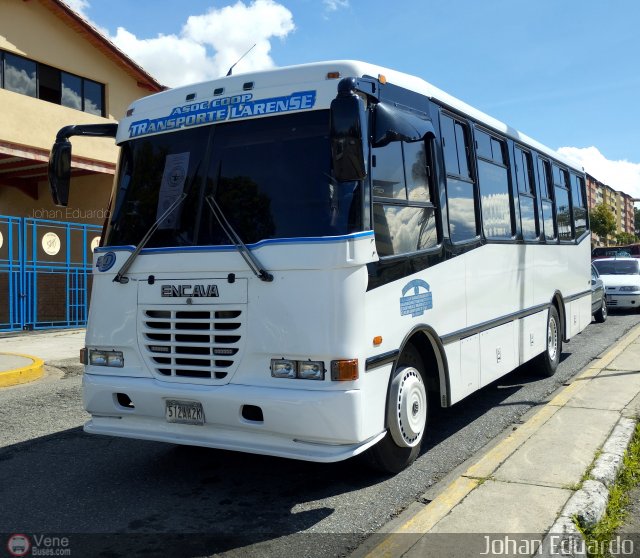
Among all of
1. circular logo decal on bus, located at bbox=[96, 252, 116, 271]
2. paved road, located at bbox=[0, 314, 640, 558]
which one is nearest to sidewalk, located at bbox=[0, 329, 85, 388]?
paved road, located at bbox=[0, 314, 640, 558]

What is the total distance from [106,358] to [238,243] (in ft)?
4.45

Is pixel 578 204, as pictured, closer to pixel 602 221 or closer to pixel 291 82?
pixel 291 82

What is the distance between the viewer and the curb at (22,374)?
29.6 feet

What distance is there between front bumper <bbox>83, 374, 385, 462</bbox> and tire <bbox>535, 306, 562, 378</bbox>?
4.96m

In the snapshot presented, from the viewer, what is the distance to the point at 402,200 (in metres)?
4.98

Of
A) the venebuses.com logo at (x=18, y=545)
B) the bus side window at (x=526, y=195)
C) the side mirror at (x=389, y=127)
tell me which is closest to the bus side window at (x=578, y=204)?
the bus side window at (x=526, y=195)

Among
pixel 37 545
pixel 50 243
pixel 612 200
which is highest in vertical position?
pixel 612 200

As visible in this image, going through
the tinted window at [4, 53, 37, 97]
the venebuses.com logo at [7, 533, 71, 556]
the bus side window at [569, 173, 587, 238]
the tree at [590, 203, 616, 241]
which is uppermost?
the tree at [590, 203, 616, 241]

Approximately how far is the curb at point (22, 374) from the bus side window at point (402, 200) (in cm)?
648

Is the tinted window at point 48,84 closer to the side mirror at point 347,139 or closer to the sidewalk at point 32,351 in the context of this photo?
the sidewalk at point 32,351

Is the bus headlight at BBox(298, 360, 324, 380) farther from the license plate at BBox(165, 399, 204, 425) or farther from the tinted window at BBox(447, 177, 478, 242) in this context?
the tinted window at BBox(447, 177, 478, 242)

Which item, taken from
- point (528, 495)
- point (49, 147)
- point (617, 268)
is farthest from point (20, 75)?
point (617, 268)

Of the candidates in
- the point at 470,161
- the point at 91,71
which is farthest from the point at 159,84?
the point at 470,161

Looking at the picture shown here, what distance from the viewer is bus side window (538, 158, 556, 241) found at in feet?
29.0
